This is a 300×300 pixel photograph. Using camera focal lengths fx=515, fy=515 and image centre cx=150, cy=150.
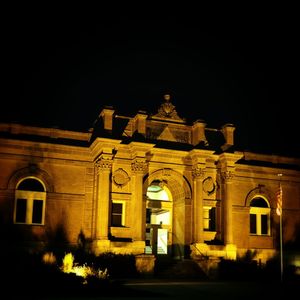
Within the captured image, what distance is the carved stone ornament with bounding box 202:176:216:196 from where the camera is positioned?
3650 cm

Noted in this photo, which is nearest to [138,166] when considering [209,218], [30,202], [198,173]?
[198,173]

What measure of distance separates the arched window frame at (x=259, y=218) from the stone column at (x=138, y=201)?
923 centimetres

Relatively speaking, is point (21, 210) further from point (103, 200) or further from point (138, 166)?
point (138, 166)

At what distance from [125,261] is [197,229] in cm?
667

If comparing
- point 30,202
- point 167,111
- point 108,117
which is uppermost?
point 167,111

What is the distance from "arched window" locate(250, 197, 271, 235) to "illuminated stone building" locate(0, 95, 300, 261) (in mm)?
77

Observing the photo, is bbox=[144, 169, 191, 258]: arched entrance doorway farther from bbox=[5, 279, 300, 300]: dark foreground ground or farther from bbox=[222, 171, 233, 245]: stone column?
bbox=[5, 279, 300, 300]: dark foreground ground

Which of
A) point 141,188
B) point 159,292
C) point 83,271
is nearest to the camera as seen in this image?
point 159,292

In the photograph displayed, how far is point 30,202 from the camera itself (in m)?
33.0

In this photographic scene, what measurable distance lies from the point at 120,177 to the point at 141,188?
185cm

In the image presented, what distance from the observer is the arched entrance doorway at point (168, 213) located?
1401 inches

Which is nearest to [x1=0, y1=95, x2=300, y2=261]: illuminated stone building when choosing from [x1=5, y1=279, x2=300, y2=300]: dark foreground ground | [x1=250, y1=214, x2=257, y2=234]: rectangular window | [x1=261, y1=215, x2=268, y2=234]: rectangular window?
[x1=261, y1=215, x2=268, y2=234]: rectangular window

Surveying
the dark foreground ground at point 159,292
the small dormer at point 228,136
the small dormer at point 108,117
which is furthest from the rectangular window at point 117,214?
the small dormer at point 228,136

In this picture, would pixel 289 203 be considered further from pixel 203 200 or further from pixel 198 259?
pixel 198 259
